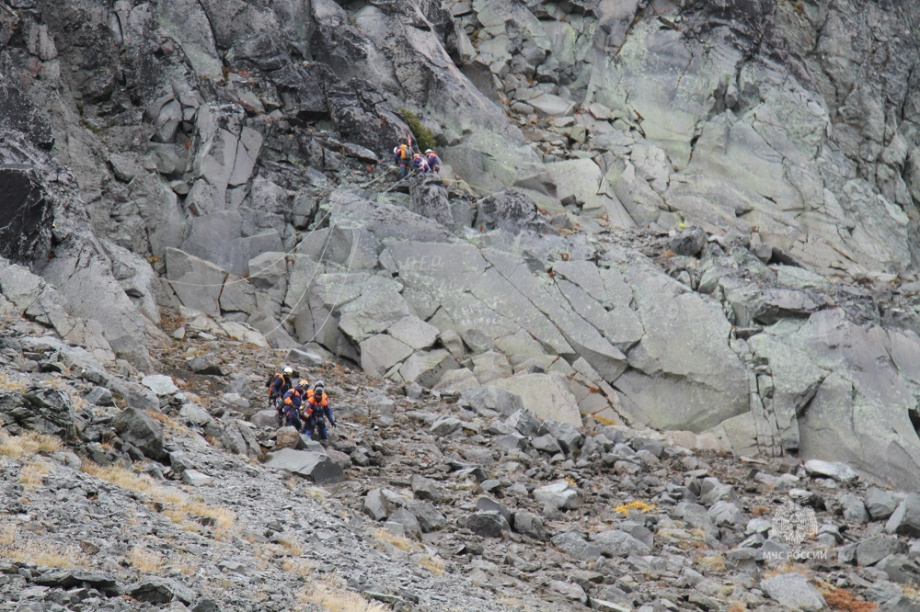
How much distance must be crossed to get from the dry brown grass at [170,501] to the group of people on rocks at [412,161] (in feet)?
67.4

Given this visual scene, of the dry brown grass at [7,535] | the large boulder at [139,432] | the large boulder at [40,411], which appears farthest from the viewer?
the large boulder at [139,432]

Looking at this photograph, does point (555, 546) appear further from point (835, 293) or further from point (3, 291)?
point (835, 293)

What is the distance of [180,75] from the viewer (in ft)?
110

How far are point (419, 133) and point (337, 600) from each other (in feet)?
90.6

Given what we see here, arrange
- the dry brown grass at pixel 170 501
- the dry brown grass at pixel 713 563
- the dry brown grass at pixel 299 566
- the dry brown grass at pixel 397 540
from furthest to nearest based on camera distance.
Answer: the dry brown grass at pixel 713 563, the dry brown grass at pixel 397 540, the dry brown grass at pixel 170 501, the dry brown grass at pixel 299 566

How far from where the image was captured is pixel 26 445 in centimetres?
1430

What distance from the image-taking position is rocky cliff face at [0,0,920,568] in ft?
93.9

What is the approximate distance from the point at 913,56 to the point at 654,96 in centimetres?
1766

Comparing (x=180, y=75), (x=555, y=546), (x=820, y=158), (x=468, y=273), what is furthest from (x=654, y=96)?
(x=555, y=546)

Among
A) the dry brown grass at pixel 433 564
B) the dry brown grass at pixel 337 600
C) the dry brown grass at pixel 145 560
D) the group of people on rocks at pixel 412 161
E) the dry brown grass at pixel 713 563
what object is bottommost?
the dry brown grass at pixel 713 563

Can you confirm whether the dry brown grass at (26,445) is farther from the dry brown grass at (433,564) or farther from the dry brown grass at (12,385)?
the dry brown grass at (433,564)

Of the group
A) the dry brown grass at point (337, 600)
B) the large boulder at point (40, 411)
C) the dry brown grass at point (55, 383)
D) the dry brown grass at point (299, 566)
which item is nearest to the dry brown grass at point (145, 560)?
the dry brown grass at point (337, 600)

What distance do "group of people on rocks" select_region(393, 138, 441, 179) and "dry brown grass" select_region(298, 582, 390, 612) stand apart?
22850 mm

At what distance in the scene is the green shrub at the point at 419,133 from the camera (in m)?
37.2
